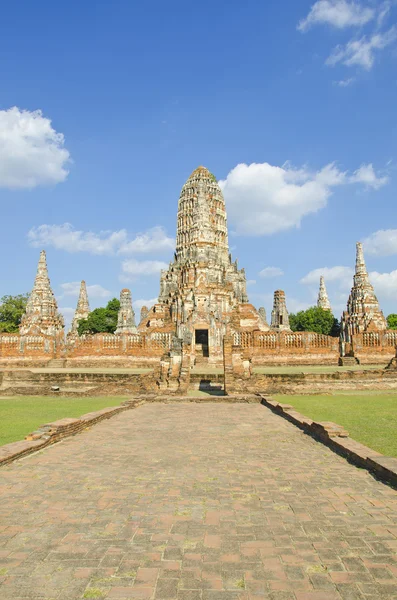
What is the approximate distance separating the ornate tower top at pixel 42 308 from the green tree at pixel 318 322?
34.2 m

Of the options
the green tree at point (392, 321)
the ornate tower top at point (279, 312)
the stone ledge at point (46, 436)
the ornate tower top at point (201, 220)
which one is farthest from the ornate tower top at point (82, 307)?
the stone ledge at point (46, 436)

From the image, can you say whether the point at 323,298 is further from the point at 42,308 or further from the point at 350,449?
the point at 350,449

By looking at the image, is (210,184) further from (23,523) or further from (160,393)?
(23,523)

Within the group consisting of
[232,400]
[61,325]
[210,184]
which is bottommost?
[232,400]

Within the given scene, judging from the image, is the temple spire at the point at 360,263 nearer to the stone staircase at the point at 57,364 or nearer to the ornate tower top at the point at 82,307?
the stone staircase at the point at 57,364

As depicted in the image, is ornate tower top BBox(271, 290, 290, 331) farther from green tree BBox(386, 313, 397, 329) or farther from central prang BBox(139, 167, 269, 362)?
green tree BBox(386, 313, 397, 329)

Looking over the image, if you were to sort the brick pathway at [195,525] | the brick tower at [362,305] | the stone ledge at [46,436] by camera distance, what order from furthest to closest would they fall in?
the brick tower at [362,305]
the stone ledge at [46,436]
the brick pathway at [195,525]

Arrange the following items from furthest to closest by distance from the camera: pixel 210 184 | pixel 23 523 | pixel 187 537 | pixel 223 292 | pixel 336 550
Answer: pixel 210 184 < pixel 223 292 < pixel 23 523 < pixel 187 537 < pixel 336 550

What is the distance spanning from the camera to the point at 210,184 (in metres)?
52.0

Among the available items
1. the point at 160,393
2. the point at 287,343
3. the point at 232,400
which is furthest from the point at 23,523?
the point at 287,343

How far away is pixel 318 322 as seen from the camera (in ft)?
207

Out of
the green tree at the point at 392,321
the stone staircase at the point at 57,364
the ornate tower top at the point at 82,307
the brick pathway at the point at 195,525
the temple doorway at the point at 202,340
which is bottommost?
the brick pathway at the point at 195,525

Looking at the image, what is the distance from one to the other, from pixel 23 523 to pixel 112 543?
103cm

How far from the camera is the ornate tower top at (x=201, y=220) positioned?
46.4 m
